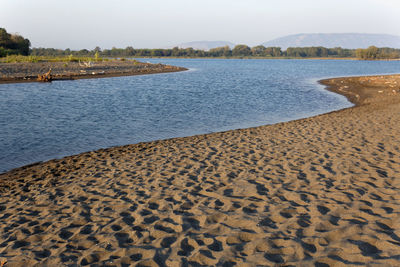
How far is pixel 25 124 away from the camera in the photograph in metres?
14.7

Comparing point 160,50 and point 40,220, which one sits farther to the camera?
point 160,50

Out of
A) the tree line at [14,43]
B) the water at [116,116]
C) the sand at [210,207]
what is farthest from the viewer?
the tree line at [14,43]

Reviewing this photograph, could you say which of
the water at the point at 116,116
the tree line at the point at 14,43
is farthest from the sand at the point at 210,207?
the tree line at the point at 14,43

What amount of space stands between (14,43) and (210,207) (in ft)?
274

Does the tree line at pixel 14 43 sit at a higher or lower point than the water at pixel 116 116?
higher

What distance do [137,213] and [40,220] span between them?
1.75 meters

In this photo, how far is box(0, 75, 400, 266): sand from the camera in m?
4.36

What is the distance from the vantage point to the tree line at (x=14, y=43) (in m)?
69.6

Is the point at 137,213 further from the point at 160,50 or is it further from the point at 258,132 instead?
the point at 160,50

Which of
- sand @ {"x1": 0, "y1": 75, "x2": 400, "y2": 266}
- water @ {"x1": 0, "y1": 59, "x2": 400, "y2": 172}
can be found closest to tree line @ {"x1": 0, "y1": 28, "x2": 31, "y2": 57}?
water @ {"x1": 0, "y1": 59, "x2": 400, "y2": 172}

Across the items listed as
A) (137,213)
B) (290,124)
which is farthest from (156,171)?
(290,124)

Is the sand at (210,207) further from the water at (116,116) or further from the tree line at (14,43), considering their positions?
the tree line at (14,43)

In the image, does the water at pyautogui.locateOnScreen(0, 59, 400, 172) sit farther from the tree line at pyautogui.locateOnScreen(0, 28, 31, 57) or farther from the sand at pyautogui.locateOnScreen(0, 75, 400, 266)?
the tree line at pyautogui.locateOnScreen(0, 28, 31, 57)

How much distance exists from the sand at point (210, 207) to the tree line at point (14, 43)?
72.5 m
